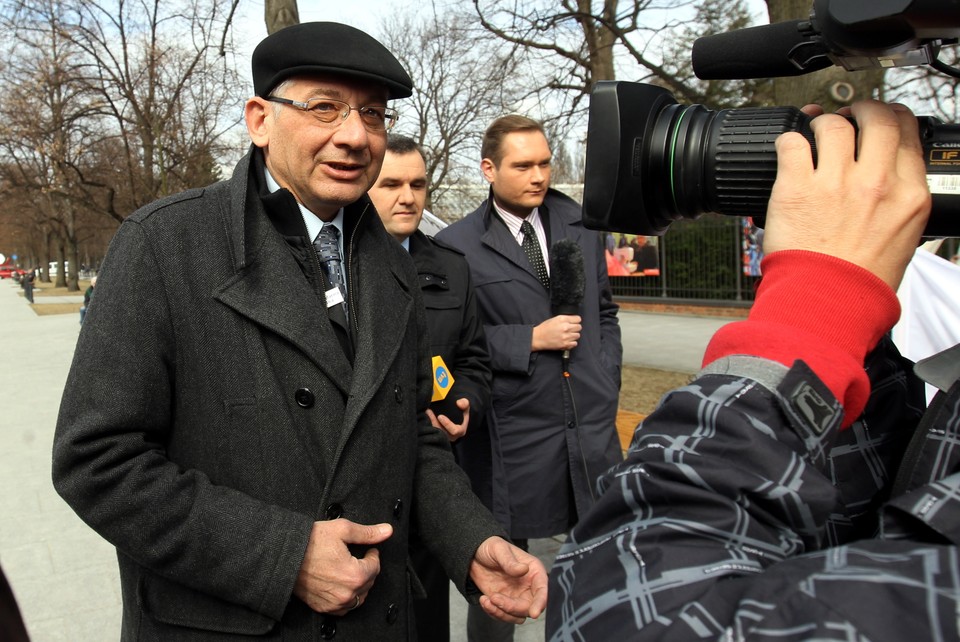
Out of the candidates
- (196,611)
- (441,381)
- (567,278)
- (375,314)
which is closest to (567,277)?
(567,278)

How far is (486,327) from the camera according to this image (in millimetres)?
3199

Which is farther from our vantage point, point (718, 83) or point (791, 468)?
point (718, 83)

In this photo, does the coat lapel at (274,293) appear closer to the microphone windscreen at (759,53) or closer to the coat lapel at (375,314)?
the coat lapel at (375,314)

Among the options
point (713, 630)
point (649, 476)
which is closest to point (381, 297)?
point (649, 476)

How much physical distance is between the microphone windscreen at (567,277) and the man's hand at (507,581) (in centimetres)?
158

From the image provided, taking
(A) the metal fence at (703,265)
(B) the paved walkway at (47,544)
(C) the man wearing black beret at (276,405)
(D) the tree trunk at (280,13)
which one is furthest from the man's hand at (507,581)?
(A) the metal fence at (703,265)

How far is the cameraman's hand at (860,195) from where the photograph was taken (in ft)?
2.54

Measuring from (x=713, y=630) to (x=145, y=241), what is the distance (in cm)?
135

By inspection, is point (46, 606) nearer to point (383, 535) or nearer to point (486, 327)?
point (486, 327)

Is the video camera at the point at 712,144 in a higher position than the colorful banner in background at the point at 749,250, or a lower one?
higher

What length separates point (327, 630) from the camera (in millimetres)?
1599

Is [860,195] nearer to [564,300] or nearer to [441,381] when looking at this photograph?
[441,381]

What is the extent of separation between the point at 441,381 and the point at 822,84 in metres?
2.96

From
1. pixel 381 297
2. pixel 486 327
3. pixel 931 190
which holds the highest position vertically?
pixel 931 190
